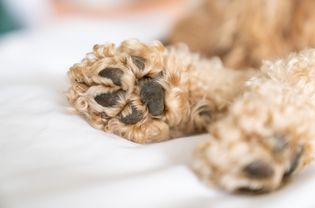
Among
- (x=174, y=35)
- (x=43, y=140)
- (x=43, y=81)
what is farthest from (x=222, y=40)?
(x=43, y=140)

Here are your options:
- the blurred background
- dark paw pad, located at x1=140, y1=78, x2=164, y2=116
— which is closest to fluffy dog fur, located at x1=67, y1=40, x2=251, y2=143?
dark paw pad, located at x1=140, y1=78, x2=164, y2=116

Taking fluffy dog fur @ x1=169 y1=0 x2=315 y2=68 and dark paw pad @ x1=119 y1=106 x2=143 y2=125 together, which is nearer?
dark paw pad @ x1=119 y1=106 x2=143 y2=125

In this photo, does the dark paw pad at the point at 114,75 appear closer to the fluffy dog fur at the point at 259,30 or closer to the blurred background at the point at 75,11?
the fluffy dog fur at the point at 259,30

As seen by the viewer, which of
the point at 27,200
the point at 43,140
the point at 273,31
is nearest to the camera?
the point at 27,200

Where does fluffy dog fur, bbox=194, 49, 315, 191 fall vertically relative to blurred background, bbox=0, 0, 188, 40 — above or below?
below

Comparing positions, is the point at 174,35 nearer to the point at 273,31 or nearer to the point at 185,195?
the point at 273,31

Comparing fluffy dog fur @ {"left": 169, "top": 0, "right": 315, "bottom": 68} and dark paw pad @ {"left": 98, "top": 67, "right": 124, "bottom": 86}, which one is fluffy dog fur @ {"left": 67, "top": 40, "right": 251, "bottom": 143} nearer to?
dark paw pad @ {"left": 98, "top": 67, "right": 124, "bottom": 86}

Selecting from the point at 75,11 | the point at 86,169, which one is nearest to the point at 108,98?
the point at 86,169
